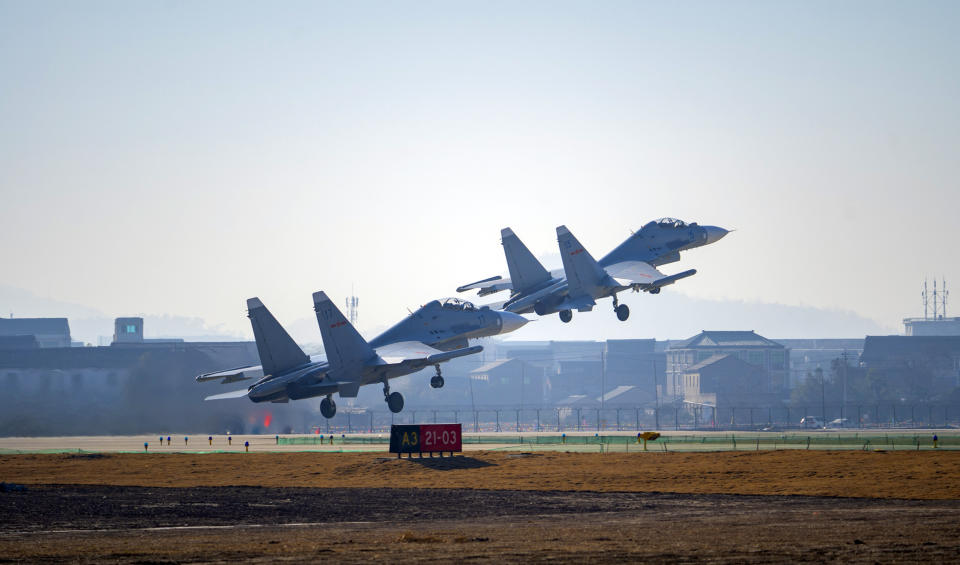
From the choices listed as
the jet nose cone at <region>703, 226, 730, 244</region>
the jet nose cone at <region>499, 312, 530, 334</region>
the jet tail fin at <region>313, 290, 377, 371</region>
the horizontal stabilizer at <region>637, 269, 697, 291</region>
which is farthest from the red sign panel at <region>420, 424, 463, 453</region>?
the jet nose cone at <region>703, 226, 730, 244</region>

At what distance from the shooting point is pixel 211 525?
161 feet

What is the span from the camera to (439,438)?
8269 centimetres

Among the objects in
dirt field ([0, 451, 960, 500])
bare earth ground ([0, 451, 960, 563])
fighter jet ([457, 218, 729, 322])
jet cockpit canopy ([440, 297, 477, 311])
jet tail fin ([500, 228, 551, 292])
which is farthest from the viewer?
jet tail fin ([500, 228, 551, 292])

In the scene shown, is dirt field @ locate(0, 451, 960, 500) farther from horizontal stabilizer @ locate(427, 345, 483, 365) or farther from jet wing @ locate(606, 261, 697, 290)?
jet wing @ locate(606, 261, 697, 290)

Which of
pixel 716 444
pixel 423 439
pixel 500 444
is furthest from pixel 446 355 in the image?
pixel 500 444

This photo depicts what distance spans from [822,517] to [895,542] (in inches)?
373

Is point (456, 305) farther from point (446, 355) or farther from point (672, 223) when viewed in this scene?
point (672, 223)

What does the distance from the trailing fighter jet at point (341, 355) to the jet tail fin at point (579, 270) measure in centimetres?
445

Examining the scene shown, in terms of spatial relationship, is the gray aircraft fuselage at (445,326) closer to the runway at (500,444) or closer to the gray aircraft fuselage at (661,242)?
the gray aircraft fuselage at (661,242)

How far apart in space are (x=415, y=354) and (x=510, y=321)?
7.33m

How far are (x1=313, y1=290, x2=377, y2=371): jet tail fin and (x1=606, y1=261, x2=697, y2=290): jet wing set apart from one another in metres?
17.7

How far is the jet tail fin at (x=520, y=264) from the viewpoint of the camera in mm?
78125

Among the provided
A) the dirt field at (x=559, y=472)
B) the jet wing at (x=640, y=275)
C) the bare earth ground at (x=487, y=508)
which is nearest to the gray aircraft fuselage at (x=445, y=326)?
the jet wing at (x=640, y=275)

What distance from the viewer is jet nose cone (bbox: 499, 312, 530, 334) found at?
242 ft
